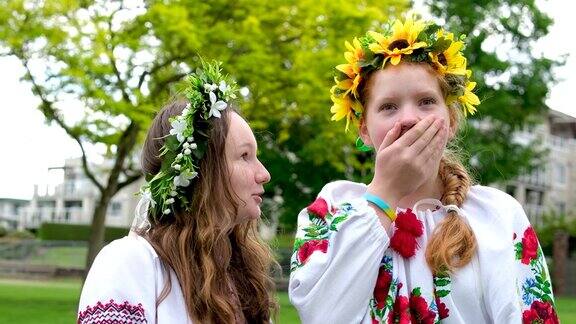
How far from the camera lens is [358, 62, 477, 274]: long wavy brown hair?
7.71ft

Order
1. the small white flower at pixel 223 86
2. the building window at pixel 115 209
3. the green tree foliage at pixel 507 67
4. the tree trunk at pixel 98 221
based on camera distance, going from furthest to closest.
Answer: the building window at pixel 115 209 < the green tree foliage at pixel 507 67 < the tree trunk at pixel 98 221 < the small white flower at pixel 223 86

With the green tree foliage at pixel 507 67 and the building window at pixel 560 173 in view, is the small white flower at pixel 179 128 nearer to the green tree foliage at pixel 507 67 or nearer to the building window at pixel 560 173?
the green tree foliage at pixel 507 67

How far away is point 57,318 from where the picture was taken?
1404cm

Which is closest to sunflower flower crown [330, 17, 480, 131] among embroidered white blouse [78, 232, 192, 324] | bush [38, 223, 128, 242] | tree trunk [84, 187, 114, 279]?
embroidered white blouse [78, 232, 192, 324]

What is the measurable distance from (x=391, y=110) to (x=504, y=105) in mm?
26494

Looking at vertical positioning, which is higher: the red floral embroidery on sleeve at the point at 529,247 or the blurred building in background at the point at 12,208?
the red floral embroidery on sleeve at the point at 529,247

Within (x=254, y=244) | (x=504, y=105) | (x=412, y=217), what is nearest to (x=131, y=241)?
(x=254, y=244)

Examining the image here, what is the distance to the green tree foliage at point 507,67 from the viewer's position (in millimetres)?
→ 27953

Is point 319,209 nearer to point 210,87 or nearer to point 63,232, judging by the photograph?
point 210,87

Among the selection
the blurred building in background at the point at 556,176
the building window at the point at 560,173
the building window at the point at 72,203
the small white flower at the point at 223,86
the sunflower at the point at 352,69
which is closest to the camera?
the sunflower at the point at 352,69

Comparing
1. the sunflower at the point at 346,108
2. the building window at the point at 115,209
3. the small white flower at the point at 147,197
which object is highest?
the sunflower at the point at 346,108

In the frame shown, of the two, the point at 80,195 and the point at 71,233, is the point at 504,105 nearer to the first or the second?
the point at 71,233

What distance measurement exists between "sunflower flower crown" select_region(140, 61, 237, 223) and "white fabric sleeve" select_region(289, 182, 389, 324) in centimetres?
49

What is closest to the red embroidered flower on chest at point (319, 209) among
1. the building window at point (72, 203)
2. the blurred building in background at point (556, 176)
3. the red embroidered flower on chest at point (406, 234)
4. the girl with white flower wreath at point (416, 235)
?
the girl with white flower wreath at point (416, 235)
